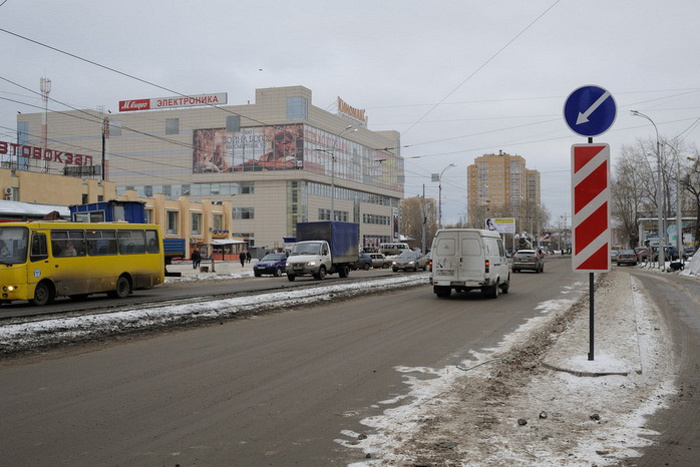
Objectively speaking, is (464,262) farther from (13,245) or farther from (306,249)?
(13,245)

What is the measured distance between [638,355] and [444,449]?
16.7 feet

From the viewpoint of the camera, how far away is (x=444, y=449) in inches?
191

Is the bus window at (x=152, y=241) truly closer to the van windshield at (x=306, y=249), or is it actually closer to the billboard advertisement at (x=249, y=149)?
the van windshield at (x=306, y=249)

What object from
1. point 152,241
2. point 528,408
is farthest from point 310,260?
point 528,408

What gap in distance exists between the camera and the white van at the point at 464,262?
63.7 ft

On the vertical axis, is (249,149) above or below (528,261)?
above

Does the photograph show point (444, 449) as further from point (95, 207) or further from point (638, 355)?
point (95, 207)

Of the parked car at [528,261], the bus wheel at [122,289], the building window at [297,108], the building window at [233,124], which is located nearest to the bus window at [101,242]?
the bus wheel at [122,289]

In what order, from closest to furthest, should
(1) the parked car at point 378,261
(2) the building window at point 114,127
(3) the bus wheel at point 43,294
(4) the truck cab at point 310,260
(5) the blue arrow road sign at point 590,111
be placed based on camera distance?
(5) the blue arrow road sign at point 590,111, (3) the bus wheel at point 43,294, (4) the truck cab at point 310,260, (1) the parked car at point 378,261, (2) the building window at point 114,127

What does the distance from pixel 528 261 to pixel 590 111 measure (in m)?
33.2

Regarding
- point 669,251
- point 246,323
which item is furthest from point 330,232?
point 669,251

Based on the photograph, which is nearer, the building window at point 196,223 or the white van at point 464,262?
the white van at point 464,262

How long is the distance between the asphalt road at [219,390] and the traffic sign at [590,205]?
239cm

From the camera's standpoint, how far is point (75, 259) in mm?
19594
